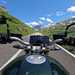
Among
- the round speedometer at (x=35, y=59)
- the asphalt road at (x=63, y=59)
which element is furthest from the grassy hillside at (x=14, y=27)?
the round speedometer at (x=35, y=59)

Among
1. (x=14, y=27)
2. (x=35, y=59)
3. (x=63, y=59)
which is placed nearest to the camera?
(x=35, y=59)

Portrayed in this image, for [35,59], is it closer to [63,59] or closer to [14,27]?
[63,59]

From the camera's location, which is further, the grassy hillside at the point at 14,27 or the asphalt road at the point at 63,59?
the grassy hillside at the point at 14,27

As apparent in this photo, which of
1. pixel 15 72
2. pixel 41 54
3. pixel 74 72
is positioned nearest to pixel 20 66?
pixel 15 72

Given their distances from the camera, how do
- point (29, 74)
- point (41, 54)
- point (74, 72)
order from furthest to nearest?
point (74, 72) < point (41, 54) < point (29, 74)

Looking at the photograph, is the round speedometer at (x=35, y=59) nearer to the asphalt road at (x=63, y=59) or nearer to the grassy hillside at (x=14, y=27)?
the asphalt road at (x=63, y=59)

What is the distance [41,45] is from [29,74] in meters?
0.61

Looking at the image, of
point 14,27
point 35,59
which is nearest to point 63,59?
point 35,59

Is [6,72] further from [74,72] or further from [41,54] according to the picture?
[74,72]

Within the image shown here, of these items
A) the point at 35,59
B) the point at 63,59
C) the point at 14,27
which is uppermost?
the point at 35,59

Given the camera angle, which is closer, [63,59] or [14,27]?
[63,59]

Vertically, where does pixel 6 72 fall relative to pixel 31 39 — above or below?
below

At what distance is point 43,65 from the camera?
15.3ft

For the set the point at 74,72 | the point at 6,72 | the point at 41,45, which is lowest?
the point at 74,72
